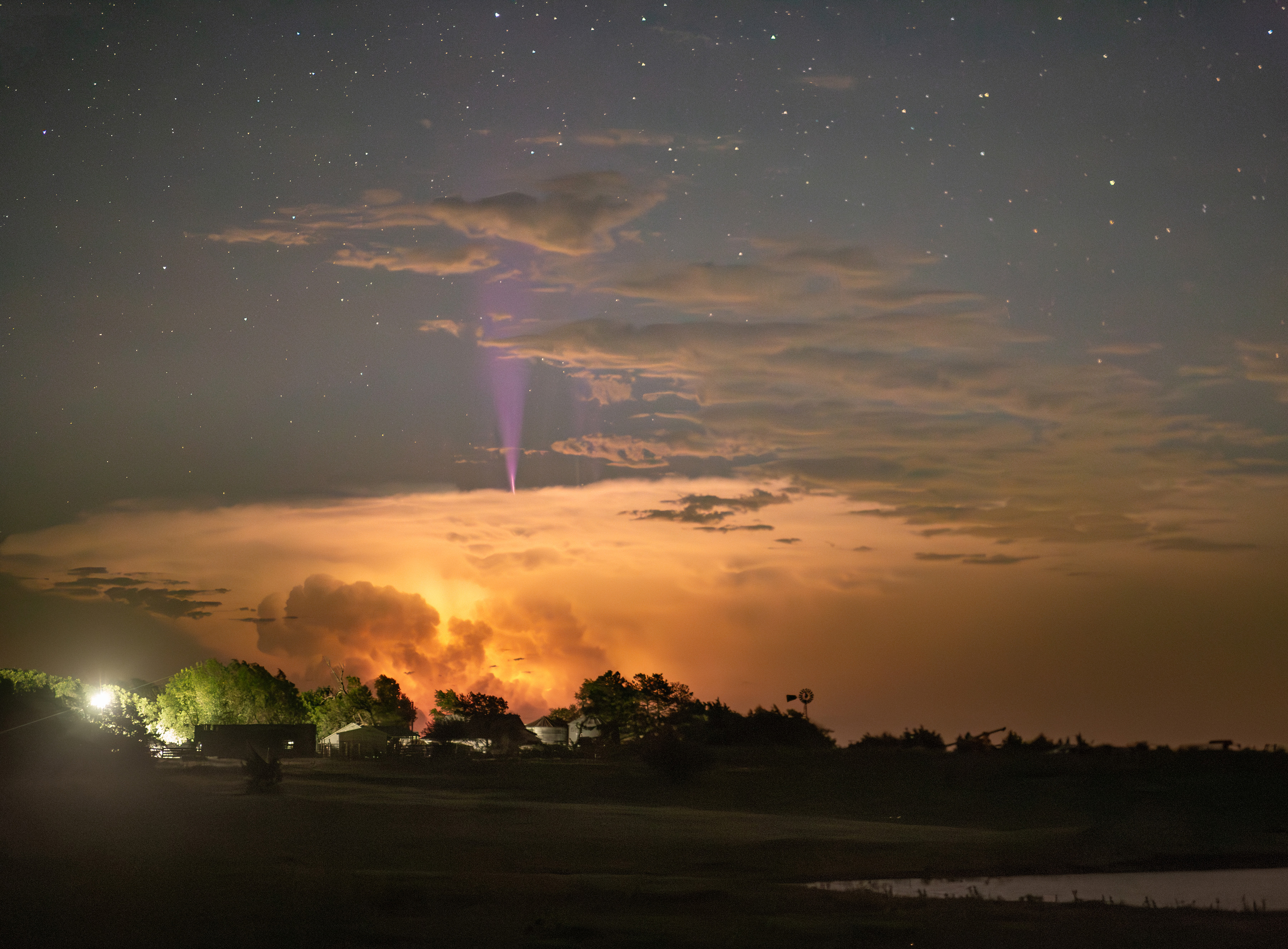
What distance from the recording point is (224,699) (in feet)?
504

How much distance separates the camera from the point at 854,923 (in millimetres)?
18688

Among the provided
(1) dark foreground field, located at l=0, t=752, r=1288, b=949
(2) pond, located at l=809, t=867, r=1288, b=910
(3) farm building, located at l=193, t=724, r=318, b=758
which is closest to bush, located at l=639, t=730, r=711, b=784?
(1) dark foreground field, located at l=0, t=752, r=1288, b=949

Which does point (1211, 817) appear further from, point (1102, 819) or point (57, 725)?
point (57, 725)

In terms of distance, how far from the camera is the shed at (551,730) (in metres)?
138

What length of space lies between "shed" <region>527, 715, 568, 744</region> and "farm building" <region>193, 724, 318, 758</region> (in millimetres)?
29968

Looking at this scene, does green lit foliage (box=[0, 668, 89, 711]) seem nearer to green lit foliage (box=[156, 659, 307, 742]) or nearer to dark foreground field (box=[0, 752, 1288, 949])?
green lit foliage (box=[156, 659, 307, 742])

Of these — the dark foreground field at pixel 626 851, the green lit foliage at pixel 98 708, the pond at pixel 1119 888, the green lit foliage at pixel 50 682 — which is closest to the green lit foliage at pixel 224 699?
the green lit foliage at pixel 50 682

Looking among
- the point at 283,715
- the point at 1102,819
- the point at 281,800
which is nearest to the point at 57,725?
the point at 281,800

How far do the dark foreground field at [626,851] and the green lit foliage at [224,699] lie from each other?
93334 mm

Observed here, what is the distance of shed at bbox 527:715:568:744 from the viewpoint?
452ft

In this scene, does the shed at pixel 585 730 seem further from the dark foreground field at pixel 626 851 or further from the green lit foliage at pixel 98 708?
the dark foreground field at pixel 626 851

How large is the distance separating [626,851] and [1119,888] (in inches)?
485

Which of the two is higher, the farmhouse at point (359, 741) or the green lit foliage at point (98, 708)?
the green lit foliage at point (98, 708)

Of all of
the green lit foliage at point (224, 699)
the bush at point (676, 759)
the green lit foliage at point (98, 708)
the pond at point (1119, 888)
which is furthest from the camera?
the green lit foliage at point (224, 699)
